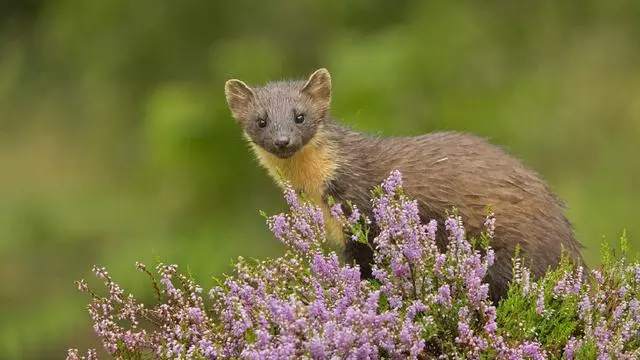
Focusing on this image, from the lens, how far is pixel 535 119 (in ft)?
40.6

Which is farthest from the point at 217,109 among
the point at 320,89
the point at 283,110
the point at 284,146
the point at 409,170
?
the point at 409,170

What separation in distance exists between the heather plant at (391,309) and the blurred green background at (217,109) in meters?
5.62

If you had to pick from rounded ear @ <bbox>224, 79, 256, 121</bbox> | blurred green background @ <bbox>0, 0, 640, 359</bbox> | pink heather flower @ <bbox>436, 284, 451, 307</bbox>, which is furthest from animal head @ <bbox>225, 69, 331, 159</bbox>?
blurred green background @ <bbox>0, 0, 640, 359</bbox>

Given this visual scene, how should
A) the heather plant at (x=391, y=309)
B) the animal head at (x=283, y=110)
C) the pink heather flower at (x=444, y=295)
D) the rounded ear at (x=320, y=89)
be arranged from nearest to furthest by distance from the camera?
the heather plant at (x=391, y=309), the pink heather flower at (x=444, y=295), the animal head at (x=283, y=110), the rounded ear at (x=320, y=89)

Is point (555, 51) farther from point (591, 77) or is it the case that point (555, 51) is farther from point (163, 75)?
point (163, 75)

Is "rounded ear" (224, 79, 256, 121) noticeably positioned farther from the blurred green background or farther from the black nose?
the blurred green background

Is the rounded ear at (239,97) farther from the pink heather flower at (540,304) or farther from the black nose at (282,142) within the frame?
the pink heather flower at (540,304)

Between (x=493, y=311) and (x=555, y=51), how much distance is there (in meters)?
9.25

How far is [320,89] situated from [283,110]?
0.25m

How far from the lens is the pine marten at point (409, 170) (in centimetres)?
584

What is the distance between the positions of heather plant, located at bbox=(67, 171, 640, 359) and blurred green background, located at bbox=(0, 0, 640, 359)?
562 cm

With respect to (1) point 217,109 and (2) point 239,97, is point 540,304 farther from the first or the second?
(1) point 217,109

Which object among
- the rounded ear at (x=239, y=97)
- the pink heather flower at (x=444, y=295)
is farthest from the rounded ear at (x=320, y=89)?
the pink heather flower at (x=444, y=295)

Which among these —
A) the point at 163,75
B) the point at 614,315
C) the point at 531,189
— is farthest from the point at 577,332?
the point at 163,75
